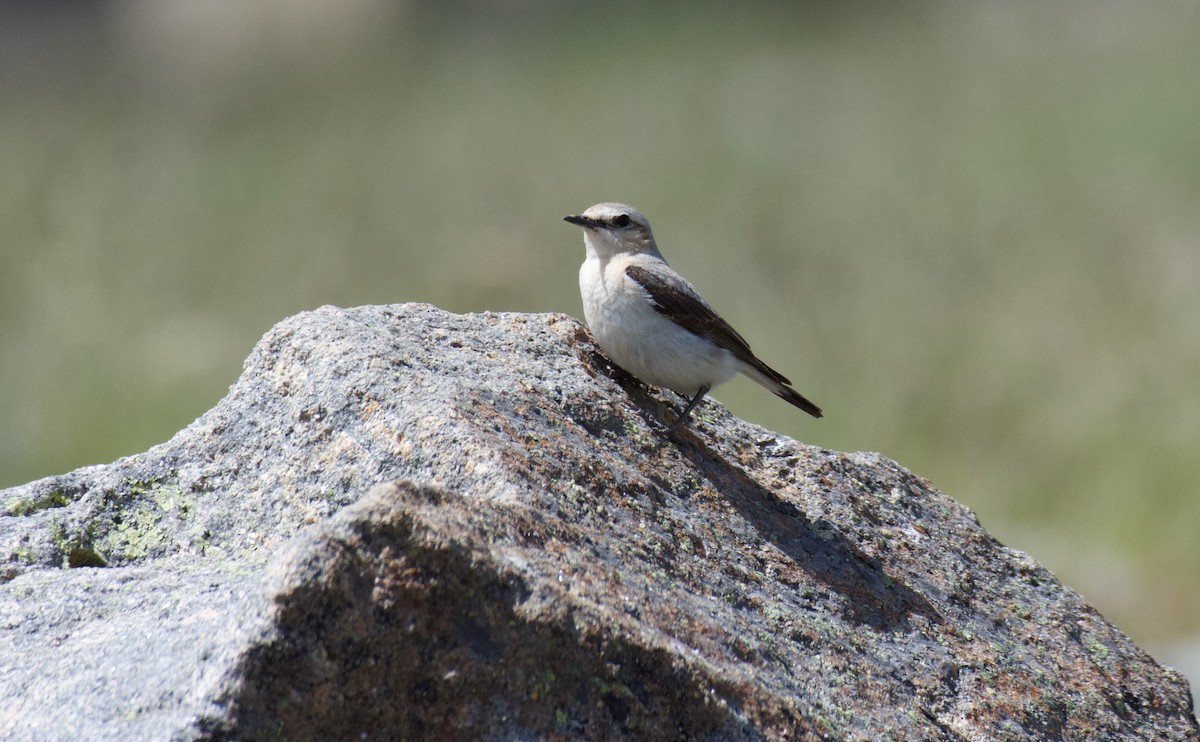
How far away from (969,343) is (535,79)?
23.7ft

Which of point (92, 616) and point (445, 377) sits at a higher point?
point (445, 377)

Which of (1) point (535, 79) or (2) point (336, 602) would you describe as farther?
(1) point (535, 79)

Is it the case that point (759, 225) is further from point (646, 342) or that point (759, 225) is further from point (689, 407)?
point (689, 407)

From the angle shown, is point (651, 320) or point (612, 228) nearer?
point (651, 320)

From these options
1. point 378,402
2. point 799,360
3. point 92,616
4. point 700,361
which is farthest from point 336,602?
point 799,360

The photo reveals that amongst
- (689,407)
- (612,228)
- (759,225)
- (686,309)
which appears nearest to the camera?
(689,407)

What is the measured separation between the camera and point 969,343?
10023mm

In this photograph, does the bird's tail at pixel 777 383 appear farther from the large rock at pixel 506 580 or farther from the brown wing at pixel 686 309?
the large rock at pixel 506 580

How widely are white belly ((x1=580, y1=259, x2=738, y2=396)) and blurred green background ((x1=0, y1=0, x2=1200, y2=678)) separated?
137 inches

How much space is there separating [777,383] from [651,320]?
88 cm

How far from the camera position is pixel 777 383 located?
5625mm

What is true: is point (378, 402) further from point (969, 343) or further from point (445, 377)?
point (969, 343)

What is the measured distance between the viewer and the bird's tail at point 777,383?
18.1ft

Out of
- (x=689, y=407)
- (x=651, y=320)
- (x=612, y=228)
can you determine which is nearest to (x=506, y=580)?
(x=689, y=407)
